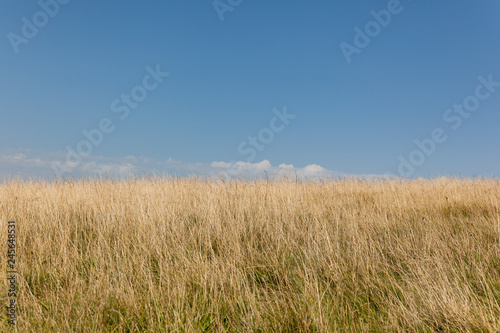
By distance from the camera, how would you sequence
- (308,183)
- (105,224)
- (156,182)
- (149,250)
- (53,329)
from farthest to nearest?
1. (308,183)
2. (156,182)
3. (105,224)
4. (149,250)
5. (53,329)

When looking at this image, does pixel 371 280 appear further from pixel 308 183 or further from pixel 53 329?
pixel 308 183

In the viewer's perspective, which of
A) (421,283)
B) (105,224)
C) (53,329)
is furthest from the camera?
(105,224)

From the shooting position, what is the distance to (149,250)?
149 inches

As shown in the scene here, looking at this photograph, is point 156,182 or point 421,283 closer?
point 421,283

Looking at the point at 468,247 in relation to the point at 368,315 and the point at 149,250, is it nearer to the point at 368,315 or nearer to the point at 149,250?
the point at 368,315

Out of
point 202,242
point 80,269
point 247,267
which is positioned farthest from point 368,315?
point 80,269

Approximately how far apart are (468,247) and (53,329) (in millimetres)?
4585

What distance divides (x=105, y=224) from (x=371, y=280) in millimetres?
3646

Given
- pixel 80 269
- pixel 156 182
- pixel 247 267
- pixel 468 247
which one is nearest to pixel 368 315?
pixel 247 267

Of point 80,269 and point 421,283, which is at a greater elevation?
point 80,269

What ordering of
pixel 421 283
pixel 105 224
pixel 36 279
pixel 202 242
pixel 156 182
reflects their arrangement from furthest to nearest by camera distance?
1. pixel 156 182
2. pixel 105 224
3. pixel 202 242
4. pixel 36 279
5. pixel 421 283

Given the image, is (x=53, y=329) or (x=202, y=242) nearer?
(x=53, y=329)

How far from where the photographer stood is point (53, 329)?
8.31 feet

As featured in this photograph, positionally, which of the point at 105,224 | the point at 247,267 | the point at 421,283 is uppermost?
the point at 105,224
